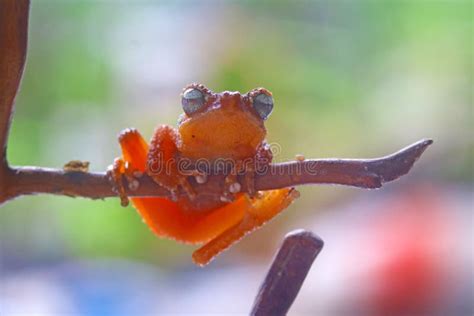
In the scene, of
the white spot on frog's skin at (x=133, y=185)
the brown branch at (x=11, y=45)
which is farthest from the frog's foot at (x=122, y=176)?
the brown branch at (x=11, y=45)

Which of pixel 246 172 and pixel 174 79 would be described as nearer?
pixel 246 172

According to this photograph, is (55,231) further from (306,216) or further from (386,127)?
(386,127)

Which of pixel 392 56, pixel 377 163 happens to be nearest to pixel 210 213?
pixel 377 163

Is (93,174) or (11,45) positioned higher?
(11,45)

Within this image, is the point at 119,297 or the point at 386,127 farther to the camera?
the point at 386,127

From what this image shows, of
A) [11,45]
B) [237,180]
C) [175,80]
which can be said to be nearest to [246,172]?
[237,180]

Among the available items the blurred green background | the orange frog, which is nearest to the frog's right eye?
the orange frog

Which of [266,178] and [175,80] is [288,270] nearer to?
[266,178]
